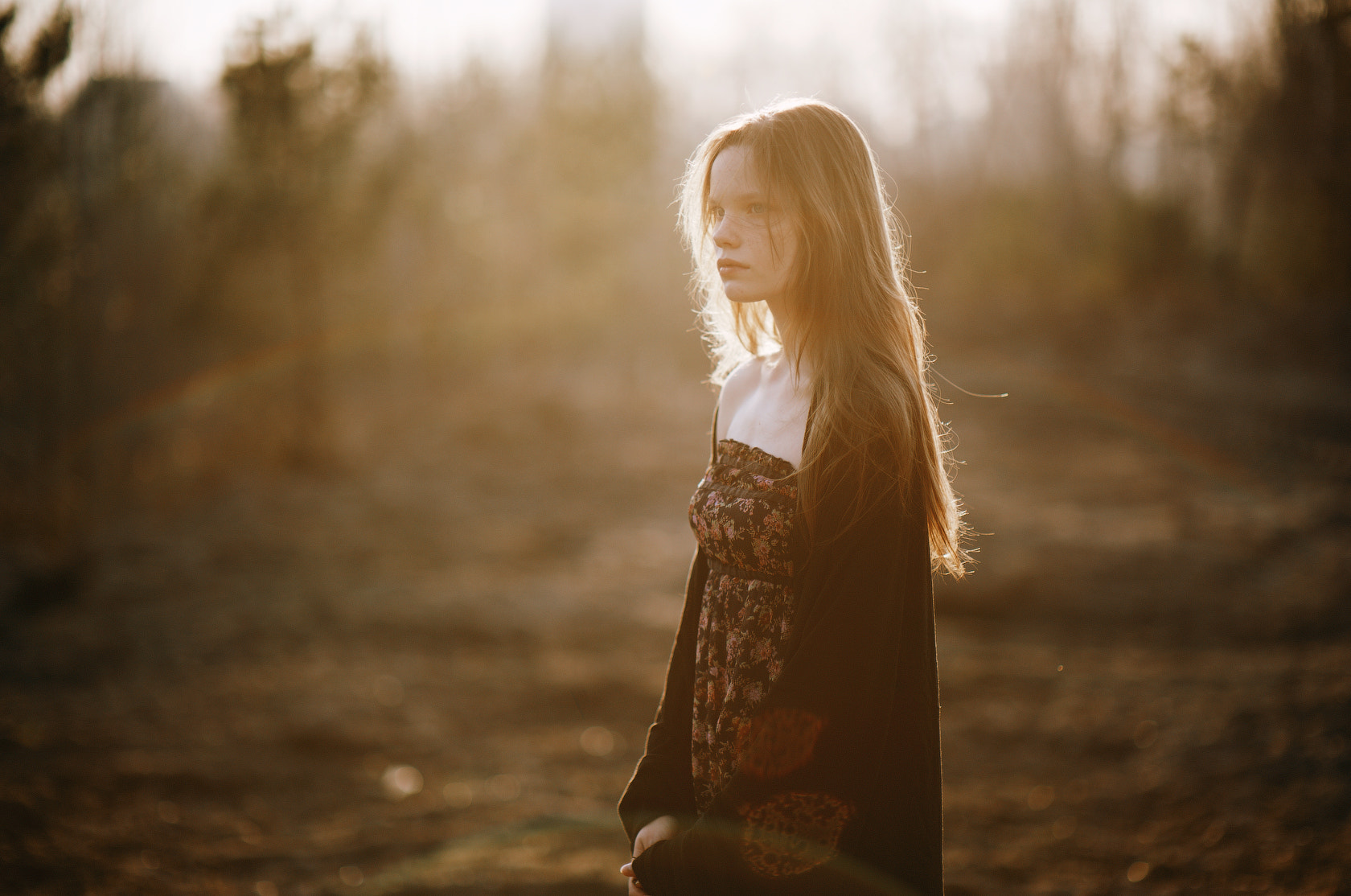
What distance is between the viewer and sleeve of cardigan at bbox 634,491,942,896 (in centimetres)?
146

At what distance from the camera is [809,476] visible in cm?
152

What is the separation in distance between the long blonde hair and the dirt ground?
2980mm

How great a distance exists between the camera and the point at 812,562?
1535mm

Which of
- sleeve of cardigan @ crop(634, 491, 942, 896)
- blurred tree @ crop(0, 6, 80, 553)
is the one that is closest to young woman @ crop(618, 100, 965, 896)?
sleeve of cardigan @ crop(634, 491, 942, 896)

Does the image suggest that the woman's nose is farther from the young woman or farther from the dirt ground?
the dirt ground

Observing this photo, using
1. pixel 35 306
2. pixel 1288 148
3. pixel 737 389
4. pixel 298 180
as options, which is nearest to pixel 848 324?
pixel 737 389

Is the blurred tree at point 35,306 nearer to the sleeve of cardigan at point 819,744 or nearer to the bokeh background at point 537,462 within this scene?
the bokeh background at point 537,462

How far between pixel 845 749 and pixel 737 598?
34 cm

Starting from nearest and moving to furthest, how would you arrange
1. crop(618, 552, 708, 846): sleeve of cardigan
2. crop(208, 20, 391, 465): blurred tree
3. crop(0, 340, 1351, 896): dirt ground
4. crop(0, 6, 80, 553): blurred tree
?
crop(618, 552, 708, 846): sleeve of cardigan, crop(0, 340, 1351, 896): dirt ground, crop(0, 6, 80, 553): blurred tree, crop(208, 20, 391, 465): blurred tree

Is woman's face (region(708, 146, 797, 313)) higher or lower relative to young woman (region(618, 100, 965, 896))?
higher

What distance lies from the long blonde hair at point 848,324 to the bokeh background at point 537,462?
0.45m

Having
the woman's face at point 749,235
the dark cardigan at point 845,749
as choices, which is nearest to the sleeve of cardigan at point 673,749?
the dark cardigan at point 845,749

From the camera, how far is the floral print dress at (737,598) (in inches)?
63.3

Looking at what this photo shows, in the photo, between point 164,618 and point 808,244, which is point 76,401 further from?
point 808,244
